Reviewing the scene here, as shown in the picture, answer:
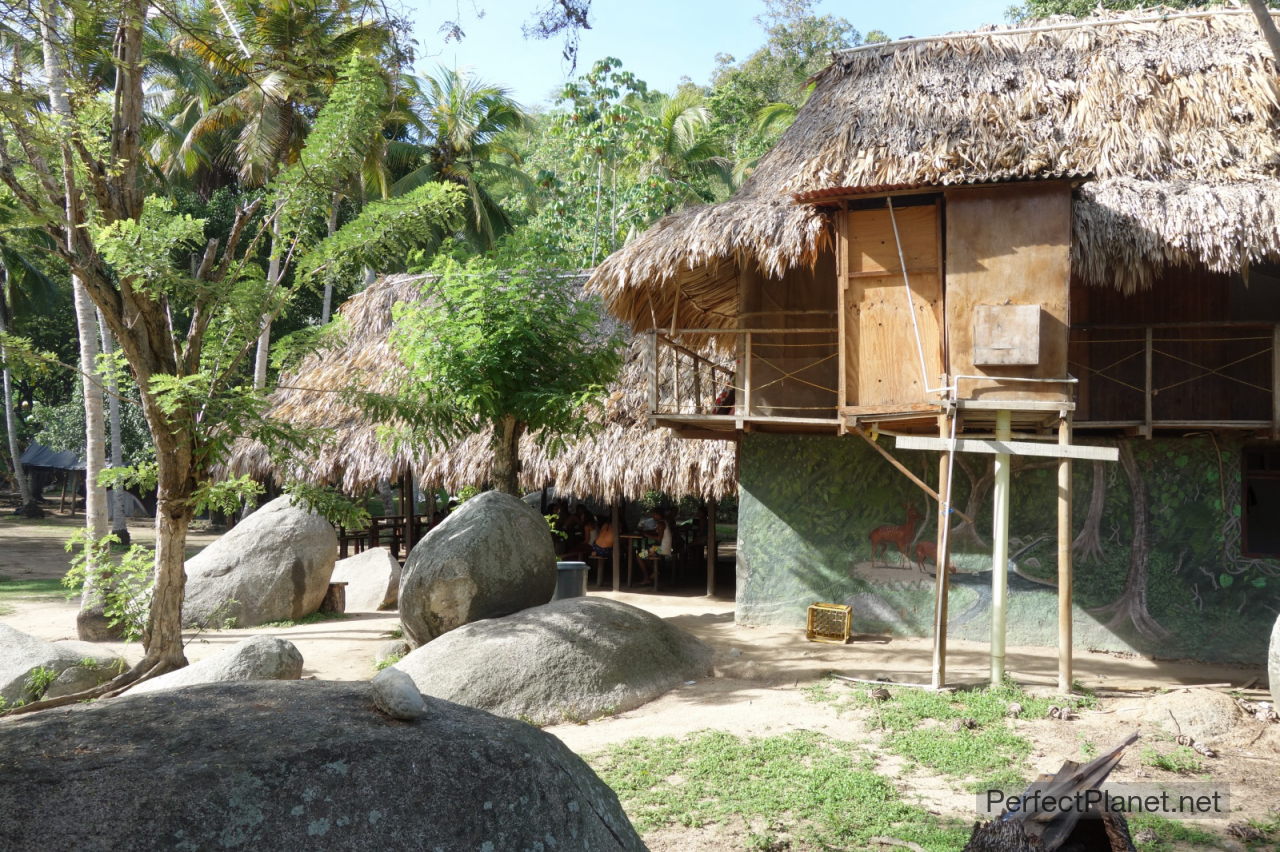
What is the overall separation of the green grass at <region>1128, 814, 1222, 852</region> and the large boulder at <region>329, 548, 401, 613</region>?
11.3m

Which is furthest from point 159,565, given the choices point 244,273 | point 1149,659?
point 1149,659

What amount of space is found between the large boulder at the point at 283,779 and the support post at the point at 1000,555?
21.8 ft

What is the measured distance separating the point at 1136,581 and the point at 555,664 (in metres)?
6.53

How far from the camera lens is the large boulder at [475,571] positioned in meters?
9.84

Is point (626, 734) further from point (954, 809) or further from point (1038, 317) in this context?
point (1038, 317)

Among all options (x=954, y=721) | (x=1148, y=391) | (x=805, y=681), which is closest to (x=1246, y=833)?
→ (x=954, y=721)

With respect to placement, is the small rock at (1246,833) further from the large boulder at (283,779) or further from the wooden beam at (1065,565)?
the large boulder at (283,779)

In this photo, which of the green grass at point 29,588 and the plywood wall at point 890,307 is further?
the green grass at point 29,588

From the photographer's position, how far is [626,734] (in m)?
7.86

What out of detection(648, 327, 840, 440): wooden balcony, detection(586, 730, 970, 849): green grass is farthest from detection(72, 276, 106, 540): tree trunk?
detection(586, 730, 970, 849): green grass

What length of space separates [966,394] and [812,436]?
331 centimetres

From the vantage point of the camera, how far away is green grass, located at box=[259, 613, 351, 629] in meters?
13.1

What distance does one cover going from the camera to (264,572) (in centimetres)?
1325

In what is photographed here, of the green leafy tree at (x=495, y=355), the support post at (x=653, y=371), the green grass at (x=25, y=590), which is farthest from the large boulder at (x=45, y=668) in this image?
the support post at (x=653, y=371)
